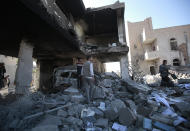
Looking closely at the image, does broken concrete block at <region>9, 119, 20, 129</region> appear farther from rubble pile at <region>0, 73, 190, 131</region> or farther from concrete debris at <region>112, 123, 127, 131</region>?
concrete debris at <region>112, 123, 127, 131</region>

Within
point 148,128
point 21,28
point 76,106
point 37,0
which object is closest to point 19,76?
point 21,28

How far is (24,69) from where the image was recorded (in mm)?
3906

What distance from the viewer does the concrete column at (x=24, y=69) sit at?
3.64 meters

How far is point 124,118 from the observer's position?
2424 millimetres

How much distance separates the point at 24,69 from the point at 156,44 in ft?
64.1

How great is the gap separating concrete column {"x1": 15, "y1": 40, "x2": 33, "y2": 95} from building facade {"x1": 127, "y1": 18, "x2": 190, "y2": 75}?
14.2m

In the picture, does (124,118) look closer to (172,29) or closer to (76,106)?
(76,106)

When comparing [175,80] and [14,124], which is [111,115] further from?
[175,80]

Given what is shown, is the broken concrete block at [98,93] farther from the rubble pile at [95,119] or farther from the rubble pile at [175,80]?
the rubble pile at [175,80]

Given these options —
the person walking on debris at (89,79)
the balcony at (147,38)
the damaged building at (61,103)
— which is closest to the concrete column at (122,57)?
the damaged building at (61,103)

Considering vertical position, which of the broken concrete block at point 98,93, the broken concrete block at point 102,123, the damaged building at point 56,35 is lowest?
the broken concrete block at point 102,123

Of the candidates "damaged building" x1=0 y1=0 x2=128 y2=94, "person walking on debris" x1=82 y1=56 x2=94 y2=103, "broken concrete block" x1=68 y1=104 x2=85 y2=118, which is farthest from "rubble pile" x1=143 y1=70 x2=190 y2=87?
"broken concrete block" x1=68 y1=104 x2=85 y2=118

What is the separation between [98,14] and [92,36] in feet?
11.7

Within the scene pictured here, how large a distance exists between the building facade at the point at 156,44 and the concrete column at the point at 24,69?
46.7 ft
